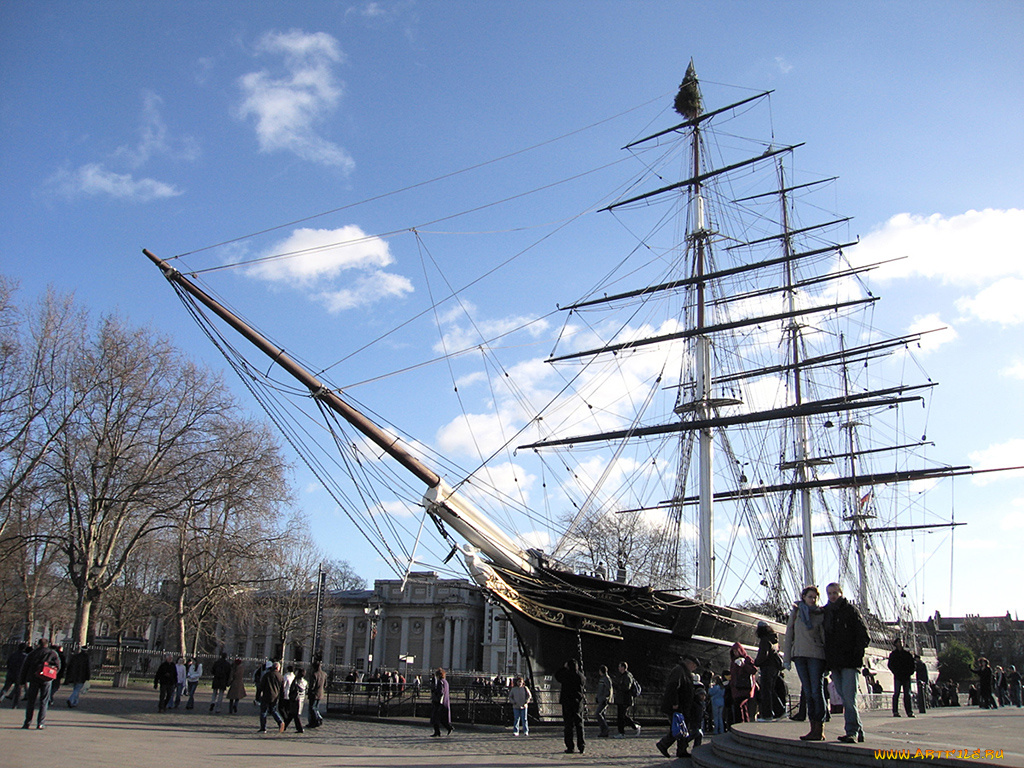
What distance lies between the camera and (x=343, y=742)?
1179cm

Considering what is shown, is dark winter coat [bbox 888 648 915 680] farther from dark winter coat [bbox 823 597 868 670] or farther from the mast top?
the mast top

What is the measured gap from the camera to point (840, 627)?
667cm

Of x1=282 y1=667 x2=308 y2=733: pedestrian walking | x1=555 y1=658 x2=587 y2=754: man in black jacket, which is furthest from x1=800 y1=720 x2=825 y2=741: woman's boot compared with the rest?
x1=282 y1=667 x2=308 y2=733: pedestrian walking

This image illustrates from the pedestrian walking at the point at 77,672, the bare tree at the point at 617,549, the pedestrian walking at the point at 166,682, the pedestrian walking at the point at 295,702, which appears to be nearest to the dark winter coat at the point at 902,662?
the pedestrian walking at the point at 295,702

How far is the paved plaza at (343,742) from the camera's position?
7598 mm

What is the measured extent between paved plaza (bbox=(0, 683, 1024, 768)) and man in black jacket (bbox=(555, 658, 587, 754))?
0.89 ft

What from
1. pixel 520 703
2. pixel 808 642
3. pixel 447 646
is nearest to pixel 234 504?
pixel 520 703

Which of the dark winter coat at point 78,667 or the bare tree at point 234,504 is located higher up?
the bare tree at point 234,504

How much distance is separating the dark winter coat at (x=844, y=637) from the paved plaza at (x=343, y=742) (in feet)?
2.17

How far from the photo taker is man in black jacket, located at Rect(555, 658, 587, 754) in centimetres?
1084

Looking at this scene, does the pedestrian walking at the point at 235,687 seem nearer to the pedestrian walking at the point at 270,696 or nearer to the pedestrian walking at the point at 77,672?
the pedestrian walking at the point at 77,672

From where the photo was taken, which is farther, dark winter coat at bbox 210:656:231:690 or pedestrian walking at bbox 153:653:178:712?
dark winter coat at bbox 210:656:231:690

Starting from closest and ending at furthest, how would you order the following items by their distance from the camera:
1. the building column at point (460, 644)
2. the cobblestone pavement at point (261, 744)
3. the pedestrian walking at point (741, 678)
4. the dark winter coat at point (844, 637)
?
1. the dark winter coat at point (844, 637)
2. the cobblestone pavement at point (261, 744)
3. the pedestrian walking at point (741, 678)
4. the building column at point (460, 644)

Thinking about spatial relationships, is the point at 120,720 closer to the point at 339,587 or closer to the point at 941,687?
the point at 941,687
